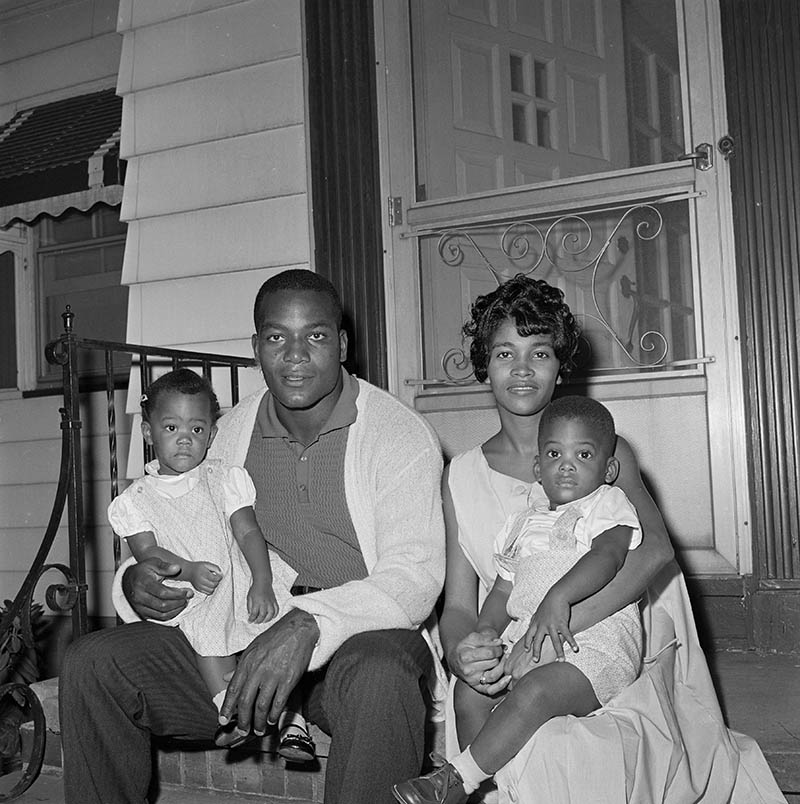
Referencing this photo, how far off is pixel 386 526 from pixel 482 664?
0.38m

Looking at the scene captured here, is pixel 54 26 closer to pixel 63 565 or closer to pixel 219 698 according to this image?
pixel 63 565

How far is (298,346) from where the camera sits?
246 centimetres

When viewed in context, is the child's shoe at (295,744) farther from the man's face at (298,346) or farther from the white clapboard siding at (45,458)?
the white clapboard siding at (45,458)

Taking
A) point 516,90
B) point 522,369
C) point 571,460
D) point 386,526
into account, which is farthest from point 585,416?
point 516,90

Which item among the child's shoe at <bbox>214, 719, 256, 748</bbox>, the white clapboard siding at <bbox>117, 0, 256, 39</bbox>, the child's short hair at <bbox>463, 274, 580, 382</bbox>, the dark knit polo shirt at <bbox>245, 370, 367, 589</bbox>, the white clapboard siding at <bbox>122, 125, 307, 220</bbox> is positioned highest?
the white clapboard siding at <bbox>117, 0, 256, 39</bbox>

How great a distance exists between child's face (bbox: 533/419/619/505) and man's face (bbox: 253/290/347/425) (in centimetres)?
56

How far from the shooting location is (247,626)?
239cm

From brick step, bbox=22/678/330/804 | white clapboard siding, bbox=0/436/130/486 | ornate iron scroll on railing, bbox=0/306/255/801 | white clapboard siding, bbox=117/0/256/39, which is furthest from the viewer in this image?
white clapboard siding, bbox=0/436/130/486

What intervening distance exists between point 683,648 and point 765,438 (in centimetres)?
113

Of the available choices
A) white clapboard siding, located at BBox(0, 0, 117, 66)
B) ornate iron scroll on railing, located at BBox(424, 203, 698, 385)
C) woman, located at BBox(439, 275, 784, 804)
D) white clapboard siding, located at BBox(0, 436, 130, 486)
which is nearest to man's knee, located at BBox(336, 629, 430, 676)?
woman, located at BBox(439, 275, 784, 804)

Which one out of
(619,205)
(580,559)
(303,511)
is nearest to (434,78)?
(619,205)

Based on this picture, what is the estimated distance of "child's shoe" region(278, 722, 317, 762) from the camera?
2.27 metres

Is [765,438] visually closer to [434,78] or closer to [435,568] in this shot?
[435,568]

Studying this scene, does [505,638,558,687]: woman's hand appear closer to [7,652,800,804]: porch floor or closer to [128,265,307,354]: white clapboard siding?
[7,652,800,804]: porch floor
